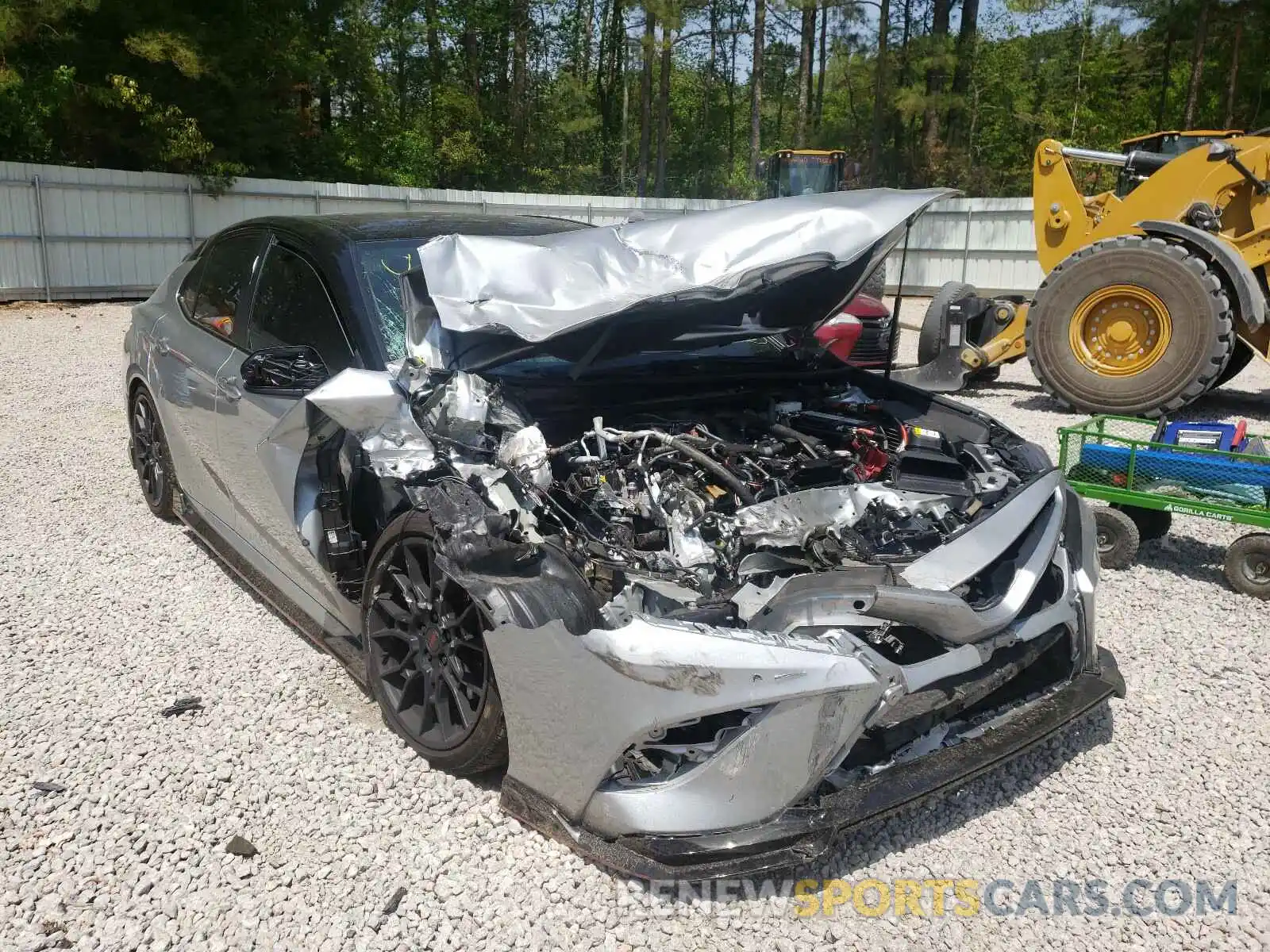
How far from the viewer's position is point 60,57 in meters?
18.2

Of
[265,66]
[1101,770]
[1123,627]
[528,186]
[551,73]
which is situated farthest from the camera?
[551,73]

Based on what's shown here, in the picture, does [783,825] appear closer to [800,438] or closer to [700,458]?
[700,458]

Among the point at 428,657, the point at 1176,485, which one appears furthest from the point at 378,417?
the point at 1176,485

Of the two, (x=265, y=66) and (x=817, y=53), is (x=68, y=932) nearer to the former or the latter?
(x=265, y=66)

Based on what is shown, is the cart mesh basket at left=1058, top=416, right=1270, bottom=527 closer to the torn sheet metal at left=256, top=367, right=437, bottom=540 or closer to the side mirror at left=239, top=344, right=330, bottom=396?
the torn sheet metal at left=256, top=367, right=437, bottom=540

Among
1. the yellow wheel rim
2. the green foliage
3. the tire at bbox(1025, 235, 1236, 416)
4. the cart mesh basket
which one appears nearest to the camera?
the cart mesh basket

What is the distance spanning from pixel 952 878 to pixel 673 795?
87cm

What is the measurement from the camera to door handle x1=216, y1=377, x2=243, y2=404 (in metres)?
3.82

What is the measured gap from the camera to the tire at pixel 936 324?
983 centimetres

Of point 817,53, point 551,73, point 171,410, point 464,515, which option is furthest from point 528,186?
point 464,515

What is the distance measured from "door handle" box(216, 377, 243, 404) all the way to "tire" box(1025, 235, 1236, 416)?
23.3 feet

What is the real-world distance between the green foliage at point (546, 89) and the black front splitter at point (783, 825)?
1786 centimetres

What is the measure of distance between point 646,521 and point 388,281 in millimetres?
1390

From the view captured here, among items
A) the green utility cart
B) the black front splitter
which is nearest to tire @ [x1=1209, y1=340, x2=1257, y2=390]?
the green utility cart
